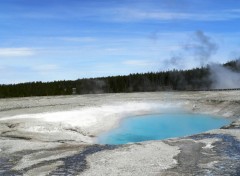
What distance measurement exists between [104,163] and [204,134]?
5268 millimetres

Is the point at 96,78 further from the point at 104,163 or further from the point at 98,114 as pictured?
the point at 104,163

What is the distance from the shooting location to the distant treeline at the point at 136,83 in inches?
2029

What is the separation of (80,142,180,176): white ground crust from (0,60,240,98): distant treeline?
3875 cm

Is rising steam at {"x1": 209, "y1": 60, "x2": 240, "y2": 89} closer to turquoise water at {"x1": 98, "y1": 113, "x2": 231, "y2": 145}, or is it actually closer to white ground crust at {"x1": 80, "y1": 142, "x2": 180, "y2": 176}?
turquoise water at {"x1": 98, "y1": 113, "x2": 231, "y2": 145}

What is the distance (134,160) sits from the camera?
11008 mm

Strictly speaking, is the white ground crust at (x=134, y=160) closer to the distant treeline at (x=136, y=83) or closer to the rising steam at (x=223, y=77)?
the rising steam at (x=223, y=77)

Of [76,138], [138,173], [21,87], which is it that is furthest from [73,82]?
[138,173]

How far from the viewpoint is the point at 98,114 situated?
23.0 metres

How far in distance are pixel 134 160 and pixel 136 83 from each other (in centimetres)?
4255

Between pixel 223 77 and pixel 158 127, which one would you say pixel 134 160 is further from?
pixel 223 77

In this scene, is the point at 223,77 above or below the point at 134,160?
above

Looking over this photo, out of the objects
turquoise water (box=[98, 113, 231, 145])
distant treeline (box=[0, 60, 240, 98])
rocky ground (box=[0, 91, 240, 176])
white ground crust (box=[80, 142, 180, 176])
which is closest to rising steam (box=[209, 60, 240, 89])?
distant treeline (box=[0, 60, 240, 98])

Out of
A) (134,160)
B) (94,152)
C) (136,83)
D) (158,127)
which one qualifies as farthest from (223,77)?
(134,160)

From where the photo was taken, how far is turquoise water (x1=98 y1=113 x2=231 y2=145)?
62.9 feet
